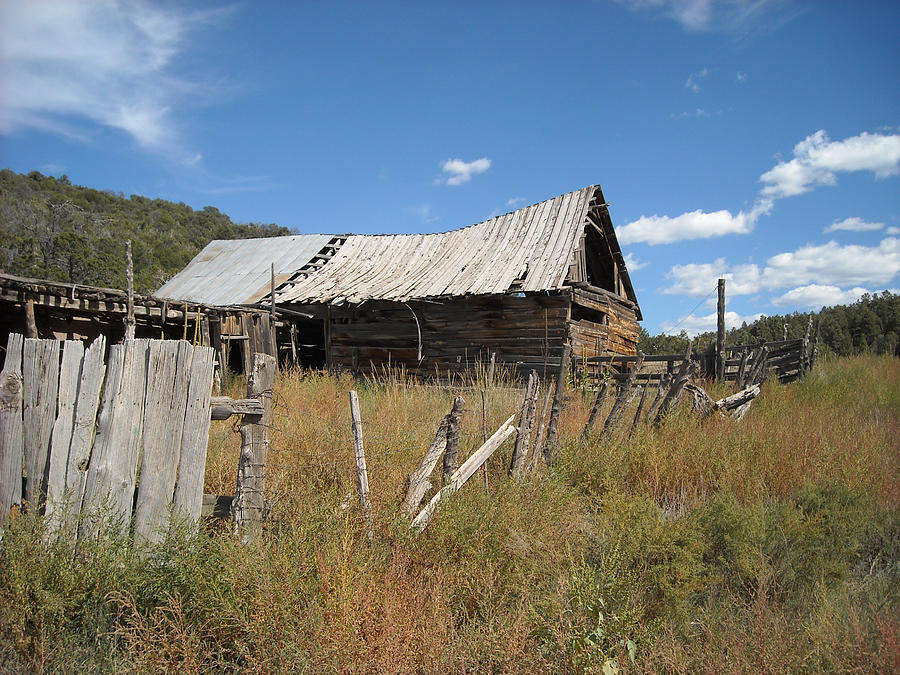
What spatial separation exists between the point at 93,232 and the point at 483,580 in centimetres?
3544

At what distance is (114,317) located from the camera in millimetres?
12188

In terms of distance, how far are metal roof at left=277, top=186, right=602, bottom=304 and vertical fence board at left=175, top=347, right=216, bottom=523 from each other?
31.0 feet

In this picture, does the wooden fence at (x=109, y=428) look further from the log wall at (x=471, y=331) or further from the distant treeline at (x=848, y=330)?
the distant treeline at (x=848, y=330)

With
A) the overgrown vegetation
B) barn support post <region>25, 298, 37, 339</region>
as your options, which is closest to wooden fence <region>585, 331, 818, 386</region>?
the overgrown vegetation

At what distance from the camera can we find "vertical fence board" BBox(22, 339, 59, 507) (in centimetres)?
361

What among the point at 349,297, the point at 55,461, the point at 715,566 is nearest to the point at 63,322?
the point at 349,297

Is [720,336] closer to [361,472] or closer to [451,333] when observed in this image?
[451,333]

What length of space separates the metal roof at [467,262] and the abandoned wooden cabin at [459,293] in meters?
0.04

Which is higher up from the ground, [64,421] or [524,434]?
[64,421]

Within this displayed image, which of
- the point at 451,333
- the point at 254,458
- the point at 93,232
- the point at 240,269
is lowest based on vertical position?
the point at 254,458

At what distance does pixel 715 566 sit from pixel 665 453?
6.67 feet

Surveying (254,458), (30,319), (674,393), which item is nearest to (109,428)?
(254,458)

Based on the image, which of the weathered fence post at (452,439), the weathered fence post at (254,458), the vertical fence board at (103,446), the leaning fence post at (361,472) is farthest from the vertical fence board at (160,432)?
the weathered fence post at (452,439)

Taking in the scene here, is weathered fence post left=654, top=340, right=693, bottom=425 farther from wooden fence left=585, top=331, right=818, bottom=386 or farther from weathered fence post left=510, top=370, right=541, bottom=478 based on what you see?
wooden fence left=585, top=331, right=818, bottom=386
